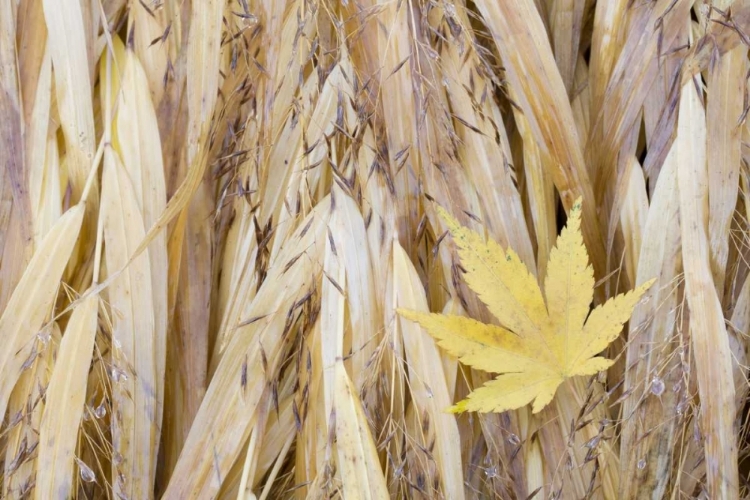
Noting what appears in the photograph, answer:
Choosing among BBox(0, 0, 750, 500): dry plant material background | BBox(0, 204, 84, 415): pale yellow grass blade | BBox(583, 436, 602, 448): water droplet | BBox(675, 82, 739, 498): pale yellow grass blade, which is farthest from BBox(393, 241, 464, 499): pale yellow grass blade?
BBox(0, 204, 84, 415): pale yellow grass blade

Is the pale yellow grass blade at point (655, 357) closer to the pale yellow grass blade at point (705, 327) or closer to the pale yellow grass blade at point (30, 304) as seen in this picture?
the pale yellow grass blade at point (705, 327)

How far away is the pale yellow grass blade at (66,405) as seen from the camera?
59cm

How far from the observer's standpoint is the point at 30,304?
62cm

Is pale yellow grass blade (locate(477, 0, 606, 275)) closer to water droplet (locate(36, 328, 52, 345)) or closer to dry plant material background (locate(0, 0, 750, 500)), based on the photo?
dry plant material background (locate(0, 0, 750, 500))

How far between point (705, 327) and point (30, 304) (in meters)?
0.63

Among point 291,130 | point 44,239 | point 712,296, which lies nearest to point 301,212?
point 291,130

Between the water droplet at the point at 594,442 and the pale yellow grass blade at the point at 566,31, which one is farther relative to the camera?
the pale yellow grass blade at the point at 566,31

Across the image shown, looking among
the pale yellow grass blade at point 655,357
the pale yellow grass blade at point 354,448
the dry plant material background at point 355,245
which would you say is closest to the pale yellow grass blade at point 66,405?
the dry plant material background at point 355,245

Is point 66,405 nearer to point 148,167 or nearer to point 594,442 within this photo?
point 148,167

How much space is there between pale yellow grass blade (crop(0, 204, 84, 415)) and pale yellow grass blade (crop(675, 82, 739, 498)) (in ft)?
1.95

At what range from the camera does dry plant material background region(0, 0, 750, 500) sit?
23.3 inches

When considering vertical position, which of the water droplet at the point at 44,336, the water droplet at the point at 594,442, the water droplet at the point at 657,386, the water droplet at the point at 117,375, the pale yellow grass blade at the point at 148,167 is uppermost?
the pale yellow grass blade at the point at 148,167

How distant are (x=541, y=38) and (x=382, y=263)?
28cm

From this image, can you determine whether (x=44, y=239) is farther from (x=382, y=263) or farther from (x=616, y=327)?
(x=616, y=327)
